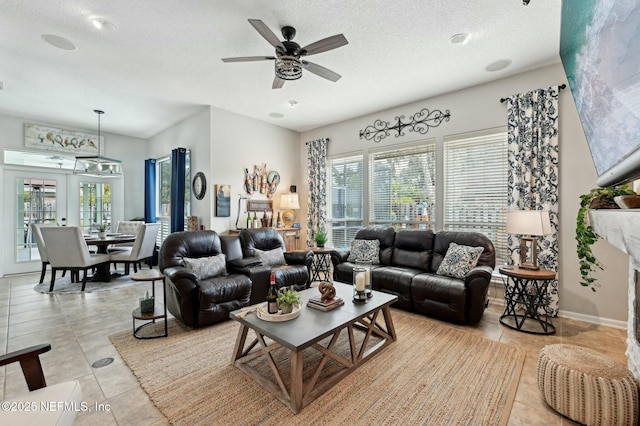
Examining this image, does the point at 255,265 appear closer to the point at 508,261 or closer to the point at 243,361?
the point at 243,361

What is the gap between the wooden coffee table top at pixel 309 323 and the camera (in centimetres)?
184

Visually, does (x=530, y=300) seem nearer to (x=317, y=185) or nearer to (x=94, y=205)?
(x=317, y=185)

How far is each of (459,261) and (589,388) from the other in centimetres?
188

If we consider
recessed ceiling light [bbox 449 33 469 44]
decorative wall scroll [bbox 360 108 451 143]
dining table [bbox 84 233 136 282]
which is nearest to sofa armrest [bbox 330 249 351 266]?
decorative wall scroll [bbox 360 108 451 143]

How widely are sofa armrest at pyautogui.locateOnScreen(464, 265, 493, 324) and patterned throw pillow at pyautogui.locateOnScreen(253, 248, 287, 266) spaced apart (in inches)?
97.1

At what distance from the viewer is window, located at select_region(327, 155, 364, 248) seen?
18.2 feet

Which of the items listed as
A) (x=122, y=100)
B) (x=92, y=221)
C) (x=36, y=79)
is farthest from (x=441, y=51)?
(x=92, y=221)

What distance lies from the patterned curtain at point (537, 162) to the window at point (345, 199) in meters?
2.50

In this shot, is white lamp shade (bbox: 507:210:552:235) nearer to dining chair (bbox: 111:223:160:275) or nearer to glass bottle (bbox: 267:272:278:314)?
glass bottle (bbox: 267:272:278:314)

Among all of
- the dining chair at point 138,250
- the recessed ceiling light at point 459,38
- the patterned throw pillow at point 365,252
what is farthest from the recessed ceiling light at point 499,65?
the dining chair at point 138,250

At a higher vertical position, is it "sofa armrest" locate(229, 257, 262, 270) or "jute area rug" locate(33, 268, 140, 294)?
"sofa armrest" locate(229, 257, 262, 270)

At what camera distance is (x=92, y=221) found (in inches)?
258

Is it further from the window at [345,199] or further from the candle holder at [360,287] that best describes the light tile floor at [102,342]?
the window at [345,199]

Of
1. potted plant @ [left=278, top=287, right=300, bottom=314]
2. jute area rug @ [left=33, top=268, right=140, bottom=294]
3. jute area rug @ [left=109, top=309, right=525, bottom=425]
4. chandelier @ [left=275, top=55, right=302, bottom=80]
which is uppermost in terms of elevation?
chandelier @ [left=275, top=55, right=302, bottom=80]
